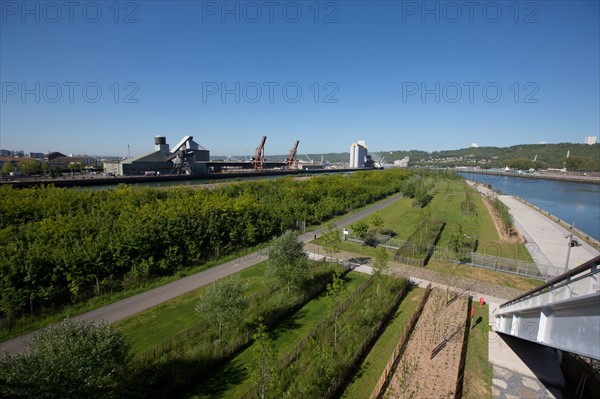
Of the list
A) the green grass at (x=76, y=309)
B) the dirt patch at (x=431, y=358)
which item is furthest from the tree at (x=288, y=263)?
the green grass at (x=76, y=309)

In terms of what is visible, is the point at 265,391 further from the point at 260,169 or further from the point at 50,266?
the point at 260,169

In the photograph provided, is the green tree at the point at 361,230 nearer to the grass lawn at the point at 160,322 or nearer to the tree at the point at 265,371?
the grass lawn at the point at 160,322

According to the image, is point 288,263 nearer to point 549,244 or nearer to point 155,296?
point 155,296

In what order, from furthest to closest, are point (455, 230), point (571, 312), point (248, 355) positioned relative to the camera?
point (455, 230), point (248, 355), point (571, 312)

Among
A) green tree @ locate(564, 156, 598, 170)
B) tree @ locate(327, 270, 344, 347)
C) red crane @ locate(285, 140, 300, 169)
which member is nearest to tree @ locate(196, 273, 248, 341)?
tree @ locate(327, 270, 344, 347)

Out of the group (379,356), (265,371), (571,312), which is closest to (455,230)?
(379,356)

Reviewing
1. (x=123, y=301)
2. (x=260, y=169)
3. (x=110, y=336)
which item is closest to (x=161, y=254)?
(x=123, y=301)
